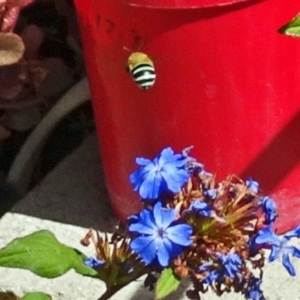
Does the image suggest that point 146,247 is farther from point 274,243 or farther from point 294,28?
point 294,28

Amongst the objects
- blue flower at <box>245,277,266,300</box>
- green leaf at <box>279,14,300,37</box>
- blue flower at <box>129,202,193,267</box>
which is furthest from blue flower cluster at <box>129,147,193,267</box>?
green leaf at <box>279,14,300,37</box>

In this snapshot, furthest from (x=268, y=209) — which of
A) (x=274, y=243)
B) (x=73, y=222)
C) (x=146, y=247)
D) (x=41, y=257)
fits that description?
(x=73, y=222)

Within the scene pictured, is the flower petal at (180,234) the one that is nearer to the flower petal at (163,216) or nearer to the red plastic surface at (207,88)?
the flower petal at (163,216)

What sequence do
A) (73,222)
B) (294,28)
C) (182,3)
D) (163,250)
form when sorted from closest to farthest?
(294,28) < (163,250) < (182,3) < (73,222)

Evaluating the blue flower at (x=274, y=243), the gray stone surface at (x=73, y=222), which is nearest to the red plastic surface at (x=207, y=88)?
the gray stone surface at (x=73, y=222)

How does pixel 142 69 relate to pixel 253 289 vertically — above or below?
above

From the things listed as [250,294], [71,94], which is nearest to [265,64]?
[250,294]
